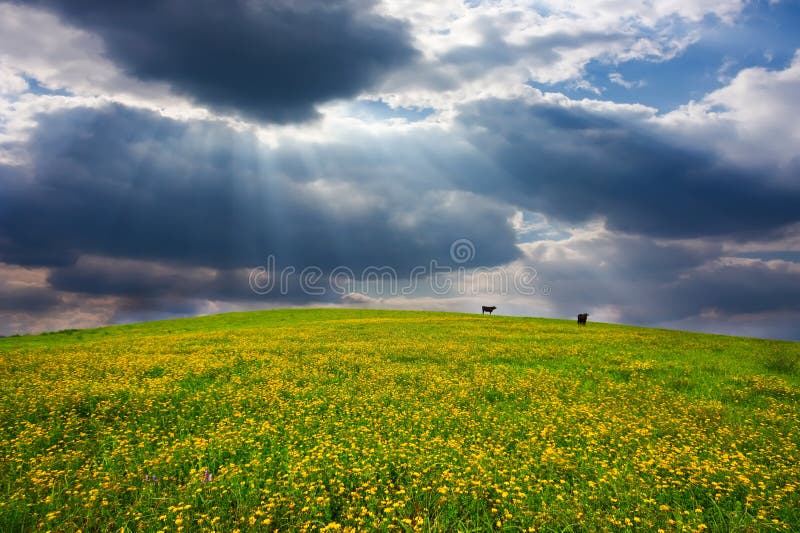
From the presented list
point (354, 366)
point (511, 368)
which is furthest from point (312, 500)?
point (511, 368)

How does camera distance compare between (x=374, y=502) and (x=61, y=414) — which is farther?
(x=61, y=414)

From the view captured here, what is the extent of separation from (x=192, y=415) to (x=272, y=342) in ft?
60.4

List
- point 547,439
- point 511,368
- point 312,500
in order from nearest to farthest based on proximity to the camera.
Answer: point 312,500 → point 547,439 → point 511,368

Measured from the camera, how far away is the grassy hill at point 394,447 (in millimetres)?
7926

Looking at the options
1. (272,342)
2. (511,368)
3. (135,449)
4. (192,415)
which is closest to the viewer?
(135,449)

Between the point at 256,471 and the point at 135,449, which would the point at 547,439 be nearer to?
the point at 256,471

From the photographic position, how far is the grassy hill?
793 cm

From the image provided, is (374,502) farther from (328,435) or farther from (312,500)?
(328,435)

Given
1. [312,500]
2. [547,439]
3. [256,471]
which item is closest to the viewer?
[312,500]

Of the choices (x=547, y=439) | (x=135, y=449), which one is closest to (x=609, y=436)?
(x=547, y=439)

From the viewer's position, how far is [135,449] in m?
11.1

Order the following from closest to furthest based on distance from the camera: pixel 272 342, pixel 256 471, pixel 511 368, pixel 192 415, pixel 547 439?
pixel 256 471
pixel 547 439
pixel 192 415
pixel 511 368
pixel 272 342

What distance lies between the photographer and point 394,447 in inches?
419

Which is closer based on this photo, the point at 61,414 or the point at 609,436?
the point at 609,436
